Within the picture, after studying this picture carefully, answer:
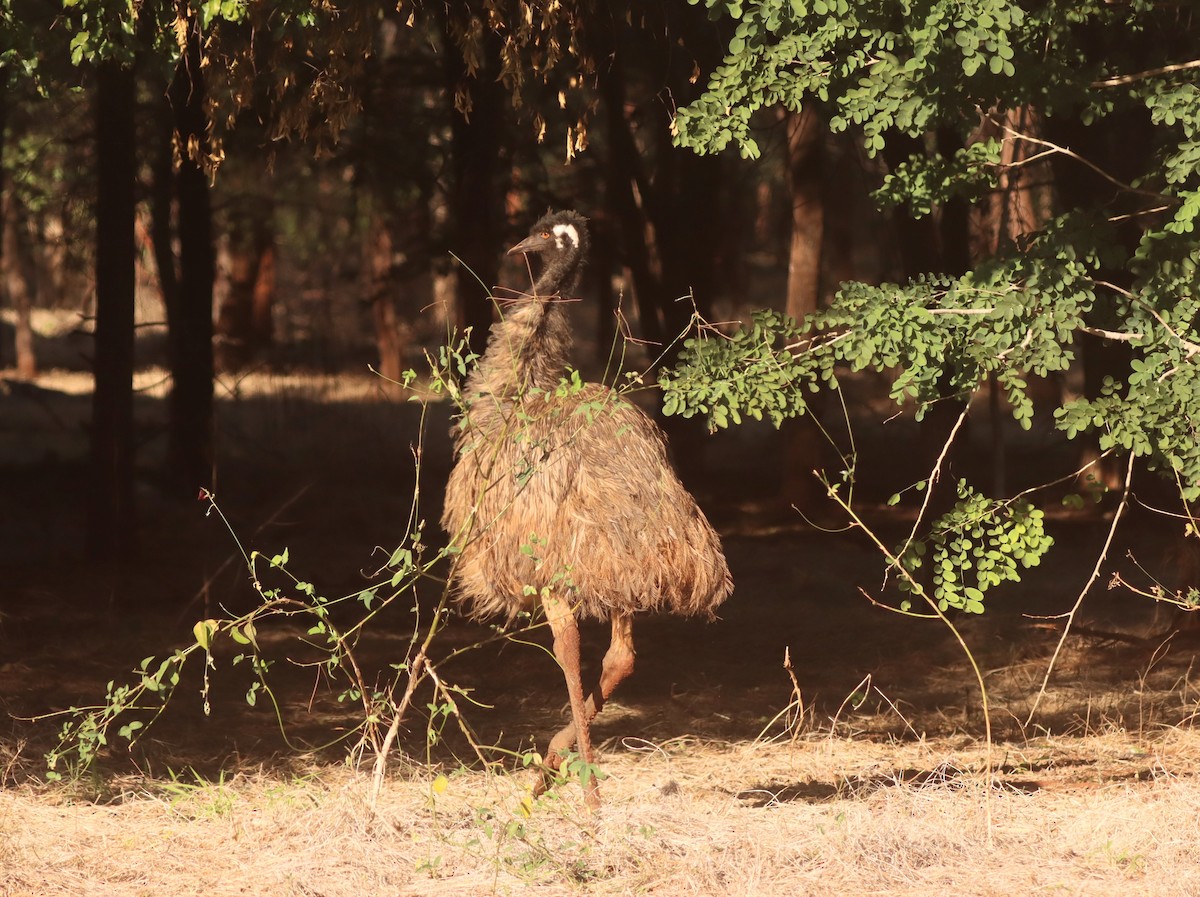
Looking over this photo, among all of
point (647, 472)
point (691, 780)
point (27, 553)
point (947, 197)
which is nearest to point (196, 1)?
point (647, 472)

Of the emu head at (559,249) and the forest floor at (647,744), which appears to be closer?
the forest floor at (647,744)

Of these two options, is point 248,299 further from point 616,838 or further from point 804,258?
point 616,838

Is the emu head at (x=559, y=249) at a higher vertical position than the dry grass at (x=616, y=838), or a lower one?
higher

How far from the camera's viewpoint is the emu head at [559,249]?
7.04 m

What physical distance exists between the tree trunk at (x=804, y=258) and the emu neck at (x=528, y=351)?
6.20 meters

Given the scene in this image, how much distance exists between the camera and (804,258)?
1325 centimetres

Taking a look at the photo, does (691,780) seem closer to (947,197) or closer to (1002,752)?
(1002,752)

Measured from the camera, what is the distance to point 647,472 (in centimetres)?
643

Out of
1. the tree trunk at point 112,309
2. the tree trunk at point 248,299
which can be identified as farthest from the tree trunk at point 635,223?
the tree trunk at point 248,299

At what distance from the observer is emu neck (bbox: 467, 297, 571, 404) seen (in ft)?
22.4

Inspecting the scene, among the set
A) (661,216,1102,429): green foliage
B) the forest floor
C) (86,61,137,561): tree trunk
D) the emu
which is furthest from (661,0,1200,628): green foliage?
(86,61,137,561): tree trunk

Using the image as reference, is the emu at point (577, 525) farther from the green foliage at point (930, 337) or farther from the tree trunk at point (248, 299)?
the tree trunk at point (248, 299)

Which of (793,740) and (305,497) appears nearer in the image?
(793,740)

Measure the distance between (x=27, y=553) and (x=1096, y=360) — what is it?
8501mm
